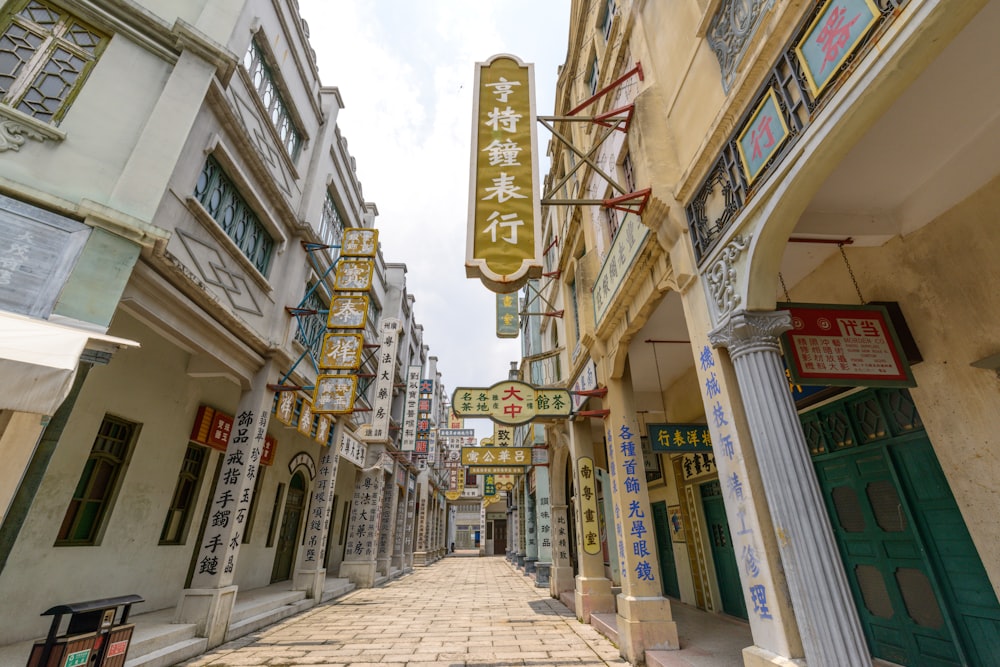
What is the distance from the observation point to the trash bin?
3809 mm

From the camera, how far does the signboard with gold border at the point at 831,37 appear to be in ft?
8.75

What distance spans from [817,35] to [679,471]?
869 centimetres

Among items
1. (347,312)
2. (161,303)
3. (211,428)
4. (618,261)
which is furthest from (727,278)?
(211,428)

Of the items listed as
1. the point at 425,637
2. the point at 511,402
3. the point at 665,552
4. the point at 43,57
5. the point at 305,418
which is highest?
the point at 43,57

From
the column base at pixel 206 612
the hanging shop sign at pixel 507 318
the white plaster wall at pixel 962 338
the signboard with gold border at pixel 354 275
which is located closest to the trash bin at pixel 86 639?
the column base at pixel 206 612

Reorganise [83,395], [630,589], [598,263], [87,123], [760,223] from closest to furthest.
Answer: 1. [760,223]
2. [87,123]
3. [630,589]
4. [83,395]
5. [598,263]

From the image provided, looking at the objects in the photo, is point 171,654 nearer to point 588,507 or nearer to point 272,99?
point 588,507

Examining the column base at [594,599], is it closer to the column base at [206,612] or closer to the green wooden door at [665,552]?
the green wooden door at [665,552]

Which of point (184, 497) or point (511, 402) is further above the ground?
point (511, 402)

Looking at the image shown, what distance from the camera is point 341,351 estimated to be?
9734mm

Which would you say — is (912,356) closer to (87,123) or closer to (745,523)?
(745,523)

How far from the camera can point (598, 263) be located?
8.62 meters

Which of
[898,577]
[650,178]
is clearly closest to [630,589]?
[898,577]

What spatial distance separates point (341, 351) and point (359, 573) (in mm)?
8956
